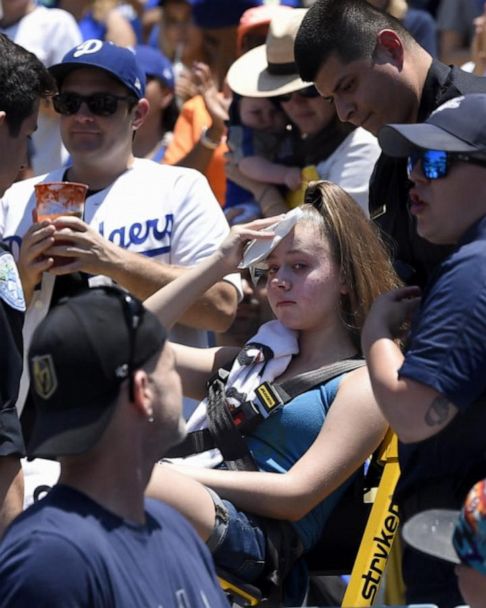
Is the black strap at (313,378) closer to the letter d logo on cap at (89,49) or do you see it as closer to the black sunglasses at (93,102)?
the black sunglasses at (93,102)

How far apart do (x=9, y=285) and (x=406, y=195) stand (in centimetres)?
145

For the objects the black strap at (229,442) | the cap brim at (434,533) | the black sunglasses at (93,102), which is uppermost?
the cap brim at (434,533)

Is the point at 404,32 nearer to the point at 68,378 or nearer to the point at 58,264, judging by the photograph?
the point at 58,264

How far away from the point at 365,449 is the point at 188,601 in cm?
Result: 149

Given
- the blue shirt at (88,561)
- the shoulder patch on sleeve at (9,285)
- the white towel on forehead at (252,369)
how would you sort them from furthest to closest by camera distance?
the white towel on forehead at (252,369), the shoulder patch on sleeve at (9,285), the blue shirt at (88,561)

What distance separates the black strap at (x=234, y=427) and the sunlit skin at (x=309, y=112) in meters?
1.90

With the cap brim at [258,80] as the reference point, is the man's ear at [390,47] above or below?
above

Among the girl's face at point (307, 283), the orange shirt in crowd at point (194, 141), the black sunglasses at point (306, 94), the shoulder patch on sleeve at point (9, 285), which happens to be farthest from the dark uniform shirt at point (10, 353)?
the orange shirt in crowd at point (194, 141)

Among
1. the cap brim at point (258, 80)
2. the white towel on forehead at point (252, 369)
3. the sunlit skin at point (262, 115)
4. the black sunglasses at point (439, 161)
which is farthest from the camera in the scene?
the sunlit skin at point (262, 115)

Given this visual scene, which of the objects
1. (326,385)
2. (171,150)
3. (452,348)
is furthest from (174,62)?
(452,348)

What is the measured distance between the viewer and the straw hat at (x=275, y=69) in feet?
19.7

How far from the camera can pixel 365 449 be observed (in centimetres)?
407

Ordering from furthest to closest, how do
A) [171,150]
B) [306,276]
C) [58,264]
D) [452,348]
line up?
[171,150]
[58,264]
[306,276]
[452,348]

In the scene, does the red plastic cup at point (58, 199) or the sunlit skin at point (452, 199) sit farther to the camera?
the red plastic cup at point (58, 199)
